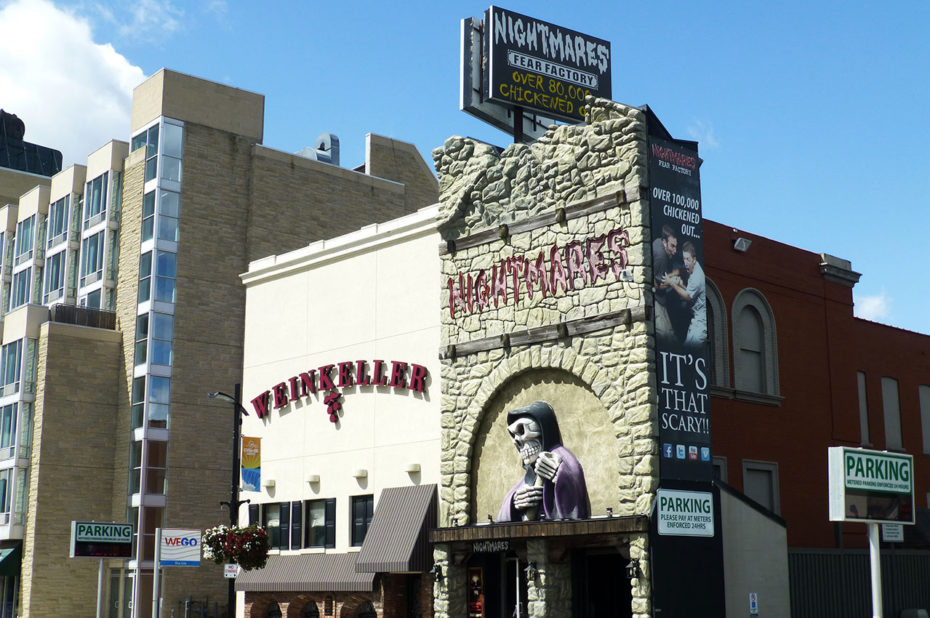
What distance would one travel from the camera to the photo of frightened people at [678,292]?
2731cm

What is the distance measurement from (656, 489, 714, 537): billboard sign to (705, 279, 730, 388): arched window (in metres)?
5.21

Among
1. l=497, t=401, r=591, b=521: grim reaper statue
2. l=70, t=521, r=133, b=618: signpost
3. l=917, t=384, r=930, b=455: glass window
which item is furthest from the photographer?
l=70, t=521, r=133, b=618: signpost

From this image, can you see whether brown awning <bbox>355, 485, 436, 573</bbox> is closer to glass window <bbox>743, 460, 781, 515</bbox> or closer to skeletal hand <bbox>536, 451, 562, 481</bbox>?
skeletal hand <bbox>536, 451, 562, 481</bbox>

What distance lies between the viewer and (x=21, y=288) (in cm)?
5941

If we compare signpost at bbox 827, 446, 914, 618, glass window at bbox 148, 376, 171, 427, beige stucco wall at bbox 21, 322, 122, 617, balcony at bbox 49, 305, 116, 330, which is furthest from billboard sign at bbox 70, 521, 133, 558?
signpost at bbox 827, 446, 914, 618

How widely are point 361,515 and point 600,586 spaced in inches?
345

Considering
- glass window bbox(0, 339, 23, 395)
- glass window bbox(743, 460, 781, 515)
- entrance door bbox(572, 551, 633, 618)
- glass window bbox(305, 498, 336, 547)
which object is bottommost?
entrance door bbox(572, 551, 633, 618)

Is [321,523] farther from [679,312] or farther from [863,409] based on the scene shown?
[863,409]

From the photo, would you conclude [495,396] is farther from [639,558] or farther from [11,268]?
[11,268]

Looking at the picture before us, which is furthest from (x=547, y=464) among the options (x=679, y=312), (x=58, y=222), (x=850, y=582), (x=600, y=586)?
(x=58, y=222)

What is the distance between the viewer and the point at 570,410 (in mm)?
28344

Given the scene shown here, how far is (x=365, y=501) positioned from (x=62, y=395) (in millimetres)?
20321

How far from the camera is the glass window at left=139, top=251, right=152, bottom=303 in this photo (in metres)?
47.5

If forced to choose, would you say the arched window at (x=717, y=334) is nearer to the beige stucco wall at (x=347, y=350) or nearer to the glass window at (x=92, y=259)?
the beige stucco wall at (x=347, y=350)
